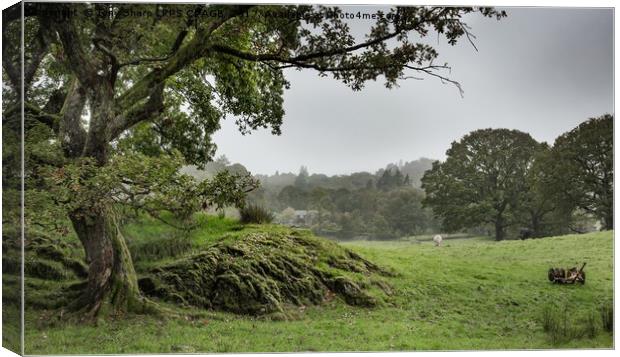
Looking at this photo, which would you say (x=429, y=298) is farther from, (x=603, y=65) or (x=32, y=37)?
(x=32, y=37)

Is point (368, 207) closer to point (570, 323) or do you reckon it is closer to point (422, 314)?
point (422, 314)

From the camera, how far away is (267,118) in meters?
10.8

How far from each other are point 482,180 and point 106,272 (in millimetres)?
6329

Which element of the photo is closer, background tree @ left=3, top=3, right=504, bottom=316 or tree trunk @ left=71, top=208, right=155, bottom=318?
background tree @ left=3, top=3, right=504, bottom=316

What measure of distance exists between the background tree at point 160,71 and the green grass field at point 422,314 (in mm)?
596

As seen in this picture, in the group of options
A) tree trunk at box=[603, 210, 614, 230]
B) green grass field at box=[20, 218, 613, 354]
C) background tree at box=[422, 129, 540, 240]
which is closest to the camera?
green grass field at box=[20, 218, 613, 354]

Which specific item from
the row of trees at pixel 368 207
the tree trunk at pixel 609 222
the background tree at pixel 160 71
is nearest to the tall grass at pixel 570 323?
the tree trunk at pixel 609 222

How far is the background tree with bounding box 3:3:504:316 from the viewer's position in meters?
10.3

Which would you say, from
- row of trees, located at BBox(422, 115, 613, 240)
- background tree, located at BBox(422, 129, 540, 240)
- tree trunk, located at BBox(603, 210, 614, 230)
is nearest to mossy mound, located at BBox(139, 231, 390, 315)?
background tree, located at BBox(422, 129, 540, 240)

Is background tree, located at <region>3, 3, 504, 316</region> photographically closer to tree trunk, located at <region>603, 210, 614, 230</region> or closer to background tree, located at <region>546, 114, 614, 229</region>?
background tree, located at <region>546, 114, 614, 229</region>

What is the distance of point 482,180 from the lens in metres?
11.3

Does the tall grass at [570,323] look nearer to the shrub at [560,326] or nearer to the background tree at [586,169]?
the shrub at [560,326]

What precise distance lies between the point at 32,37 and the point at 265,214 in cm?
452

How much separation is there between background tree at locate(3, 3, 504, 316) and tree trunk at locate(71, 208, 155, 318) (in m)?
0.02
